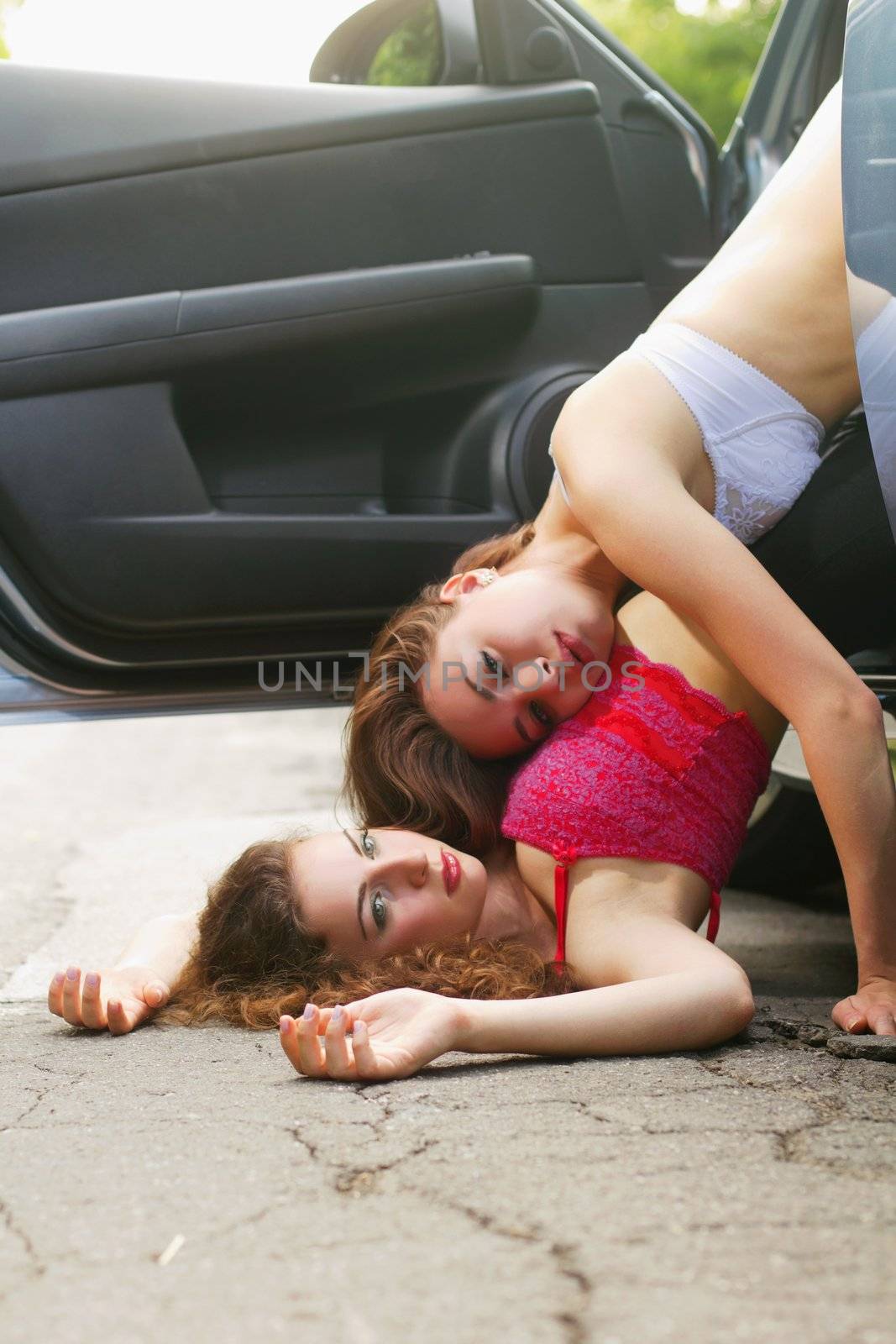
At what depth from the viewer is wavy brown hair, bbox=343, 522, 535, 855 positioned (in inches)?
86.4

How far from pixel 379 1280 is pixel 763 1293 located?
29 centimetres

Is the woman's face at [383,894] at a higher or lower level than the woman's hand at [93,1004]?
higher

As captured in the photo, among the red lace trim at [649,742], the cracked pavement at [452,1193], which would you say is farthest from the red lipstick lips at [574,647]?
the cracked pavement at [452,1193]

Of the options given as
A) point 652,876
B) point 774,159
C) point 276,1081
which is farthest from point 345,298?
point 276,1081

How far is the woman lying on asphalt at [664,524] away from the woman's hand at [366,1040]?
0.55m

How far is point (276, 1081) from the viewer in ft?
5.40

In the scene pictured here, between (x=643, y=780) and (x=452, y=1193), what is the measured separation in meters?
0.92

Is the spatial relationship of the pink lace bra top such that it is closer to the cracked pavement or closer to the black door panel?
the cracked pavement

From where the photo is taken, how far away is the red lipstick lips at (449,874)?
203 centimetres

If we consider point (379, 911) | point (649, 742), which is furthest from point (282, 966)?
point (649, 742)

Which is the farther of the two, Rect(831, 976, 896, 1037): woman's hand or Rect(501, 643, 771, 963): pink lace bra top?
Rect(501, 643, 771, 963): pink lace bra top

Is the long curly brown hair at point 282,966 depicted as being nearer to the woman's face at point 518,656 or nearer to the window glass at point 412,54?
the woman's face at point 518,656

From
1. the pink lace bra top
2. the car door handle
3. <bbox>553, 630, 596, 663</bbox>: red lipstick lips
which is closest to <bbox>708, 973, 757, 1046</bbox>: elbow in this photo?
the pink lace bra top

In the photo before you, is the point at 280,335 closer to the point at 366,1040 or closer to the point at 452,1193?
the point at 366,1040
